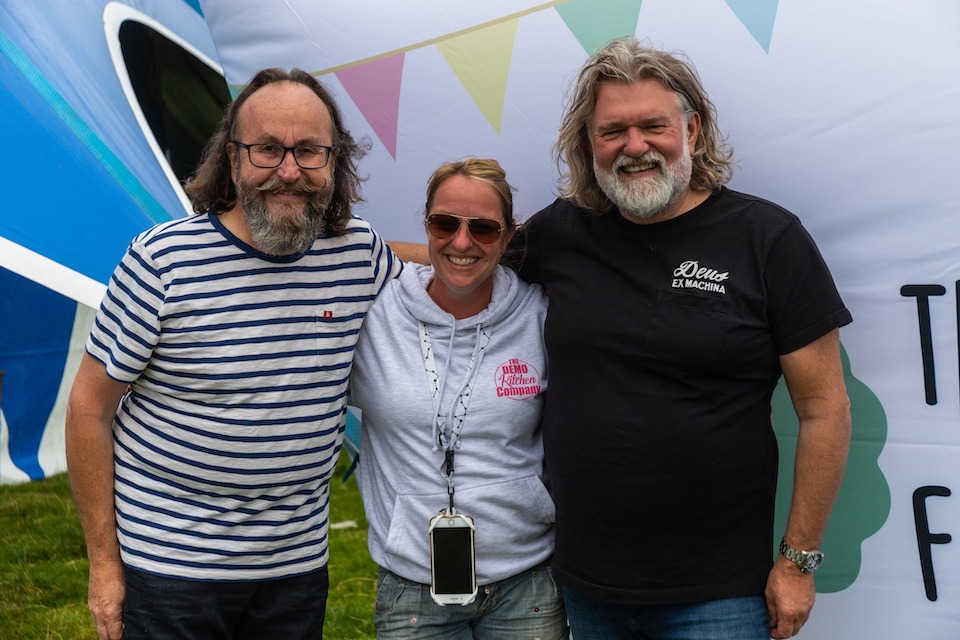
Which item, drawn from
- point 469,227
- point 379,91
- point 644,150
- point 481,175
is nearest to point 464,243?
point 469,227

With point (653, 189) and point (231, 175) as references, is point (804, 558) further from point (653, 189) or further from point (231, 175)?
point (231, 175)

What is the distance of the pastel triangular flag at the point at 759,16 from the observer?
2.26m

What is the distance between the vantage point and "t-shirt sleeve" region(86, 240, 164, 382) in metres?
2.03

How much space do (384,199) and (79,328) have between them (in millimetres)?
3466

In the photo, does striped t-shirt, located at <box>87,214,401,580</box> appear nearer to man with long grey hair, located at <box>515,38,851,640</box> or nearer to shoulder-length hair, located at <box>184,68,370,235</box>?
shoulder-length hair, located at <box>184,68,370,235</box>

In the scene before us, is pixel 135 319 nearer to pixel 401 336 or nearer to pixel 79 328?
pixel 401 336

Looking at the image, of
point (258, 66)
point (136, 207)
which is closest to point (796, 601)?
point (258, 66)

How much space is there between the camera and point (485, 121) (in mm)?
2605

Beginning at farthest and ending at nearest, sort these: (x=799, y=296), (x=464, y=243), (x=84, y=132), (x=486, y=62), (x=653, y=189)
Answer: (x=84, y=132)
(x=486, y=62)
(x=464, y=243)
(x=653, y=189)
(x=799, y=296)

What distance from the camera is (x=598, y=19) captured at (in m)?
2.44

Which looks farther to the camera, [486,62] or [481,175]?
[486,62]

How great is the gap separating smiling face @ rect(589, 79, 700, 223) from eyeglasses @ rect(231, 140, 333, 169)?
A: 0.61 m

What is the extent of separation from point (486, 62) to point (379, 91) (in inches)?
13.1

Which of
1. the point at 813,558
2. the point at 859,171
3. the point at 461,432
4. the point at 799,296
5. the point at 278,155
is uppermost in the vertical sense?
the point at 278,155
